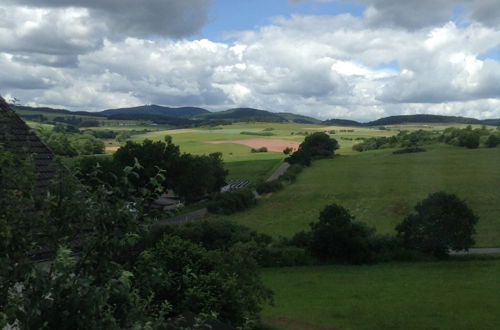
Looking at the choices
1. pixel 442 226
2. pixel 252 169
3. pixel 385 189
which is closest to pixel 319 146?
pixel 252 169

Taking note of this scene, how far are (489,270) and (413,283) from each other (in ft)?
24.9

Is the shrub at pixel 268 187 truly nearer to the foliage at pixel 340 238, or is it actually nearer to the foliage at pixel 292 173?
the foliage at pixel 292 173

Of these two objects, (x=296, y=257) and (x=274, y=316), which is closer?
(x=274, y=316)

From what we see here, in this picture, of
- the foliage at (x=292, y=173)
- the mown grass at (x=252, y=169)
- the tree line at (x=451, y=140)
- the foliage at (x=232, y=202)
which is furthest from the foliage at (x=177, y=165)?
the tree line at (x=451, y=140)

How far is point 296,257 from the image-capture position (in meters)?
43.6

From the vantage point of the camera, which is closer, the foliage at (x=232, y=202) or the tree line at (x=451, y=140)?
the foliage at (x=232, y=202)

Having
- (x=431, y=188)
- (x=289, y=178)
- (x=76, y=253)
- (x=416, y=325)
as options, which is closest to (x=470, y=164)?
(x=431, y=188)

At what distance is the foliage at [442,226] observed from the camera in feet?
138

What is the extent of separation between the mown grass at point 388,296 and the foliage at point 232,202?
84.0 ft

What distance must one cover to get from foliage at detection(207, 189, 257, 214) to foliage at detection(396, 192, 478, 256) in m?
28.7

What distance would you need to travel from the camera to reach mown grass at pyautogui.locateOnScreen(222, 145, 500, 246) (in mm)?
59812

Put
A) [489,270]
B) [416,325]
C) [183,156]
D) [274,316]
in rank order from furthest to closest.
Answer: [183,156] → [489,270] → [274,316] → [416,325]

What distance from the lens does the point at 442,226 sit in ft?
140

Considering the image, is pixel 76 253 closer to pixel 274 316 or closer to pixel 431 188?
pixel 274 316
